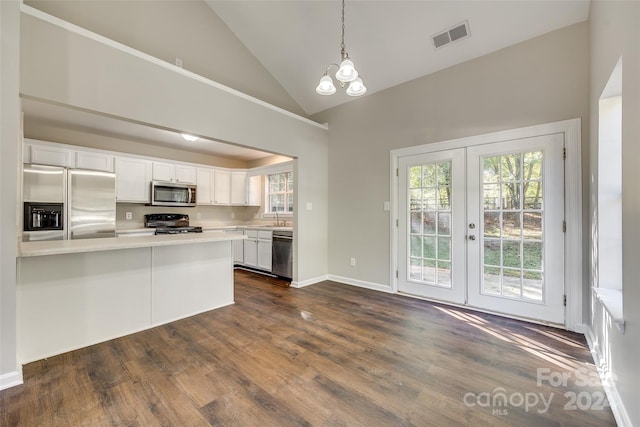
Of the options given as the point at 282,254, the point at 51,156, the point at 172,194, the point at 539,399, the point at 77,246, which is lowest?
the point at 539,399

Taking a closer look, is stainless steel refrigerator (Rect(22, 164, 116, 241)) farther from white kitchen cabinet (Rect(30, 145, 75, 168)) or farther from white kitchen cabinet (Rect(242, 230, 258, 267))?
white kitchen cabinet (Rect(242, 230, 258, 267))

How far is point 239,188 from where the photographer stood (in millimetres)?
6133

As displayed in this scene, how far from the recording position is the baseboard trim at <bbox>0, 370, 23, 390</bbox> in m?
1.71

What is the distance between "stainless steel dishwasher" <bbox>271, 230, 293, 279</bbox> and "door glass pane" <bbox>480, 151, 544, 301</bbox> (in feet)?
8.90

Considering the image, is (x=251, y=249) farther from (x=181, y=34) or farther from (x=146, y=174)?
(x=181, y=34)

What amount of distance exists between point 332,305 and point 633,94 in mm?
2937

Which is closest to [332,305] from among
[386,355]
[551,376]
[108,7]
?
[386,355]

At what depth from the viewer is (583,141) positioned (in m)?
2.47

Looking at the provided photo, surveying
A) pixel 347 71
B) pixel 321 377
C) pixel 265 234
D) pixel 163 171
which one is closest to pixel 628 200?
pixel 347 71

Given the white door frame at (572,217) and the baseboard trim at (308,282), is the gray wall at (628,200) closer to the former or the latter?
the white door frame at (572,217)

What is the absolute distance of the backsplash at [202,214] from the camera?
16.0 ft

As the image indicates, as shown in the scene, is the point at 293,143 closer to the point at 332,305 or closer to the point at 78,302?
the point at 332,305

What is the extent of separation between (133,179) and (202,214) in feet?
4.97

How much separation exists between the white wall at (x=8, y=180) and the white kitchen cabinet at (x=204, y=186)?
12.5ft
